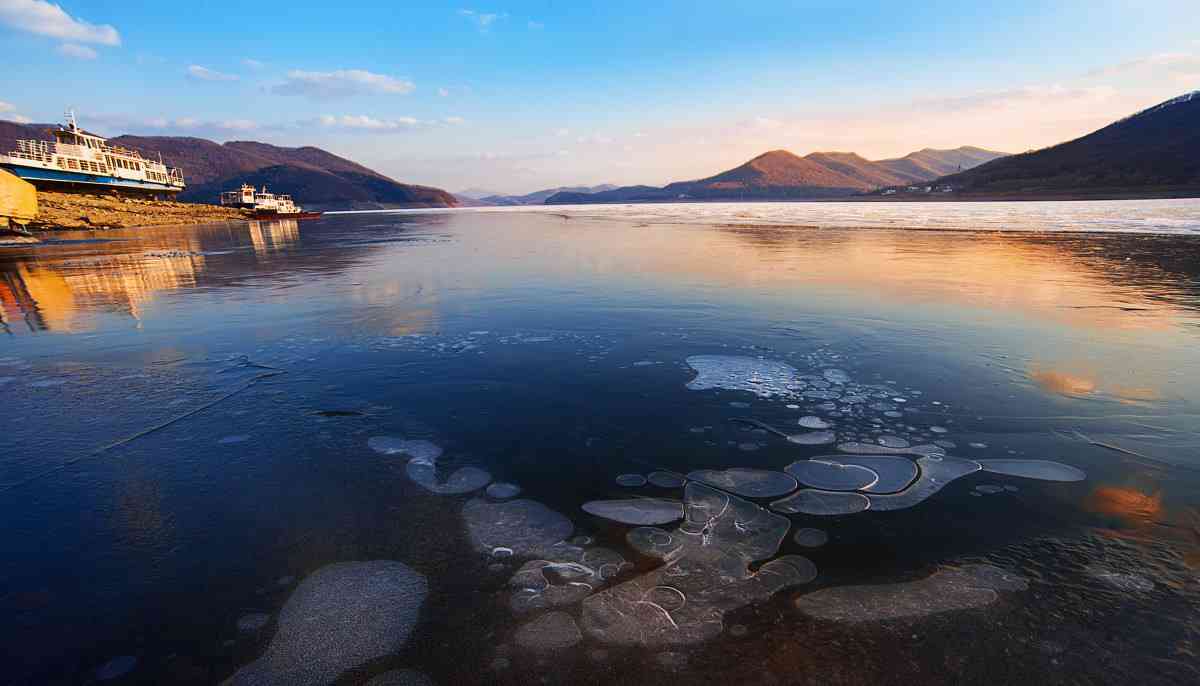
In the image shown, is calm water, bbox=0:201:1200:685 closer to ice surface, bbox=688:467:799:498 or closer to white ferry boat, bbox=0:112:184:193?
ice surface, bbox=688:467:799:498

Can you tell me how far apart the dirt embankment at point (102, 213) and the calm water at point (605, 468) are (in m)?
38.0

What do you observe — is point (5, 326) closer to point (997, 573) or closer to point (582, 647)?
point (582, 647)

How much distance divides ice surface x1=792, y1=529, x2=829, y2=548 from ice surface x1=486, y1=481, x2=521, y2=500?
1808mm

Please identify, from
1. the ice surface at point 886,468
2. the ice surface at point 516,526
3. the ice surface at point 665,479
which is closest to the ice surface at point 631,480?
the ice surface at point 665,479

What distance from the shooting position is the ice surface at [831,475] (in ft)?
11.4

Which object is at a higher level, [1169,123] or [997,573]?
[1169,123]

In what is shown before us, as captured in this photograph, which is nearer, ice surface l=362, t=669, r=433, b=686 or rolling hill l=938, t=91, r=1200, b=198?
ice surface l=362, t=669, r=433, b=686

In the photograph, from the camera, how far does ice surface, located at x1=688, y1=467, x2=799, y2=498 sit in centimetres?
341

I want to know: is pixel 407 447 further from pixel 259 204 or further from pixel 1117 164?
pixel 1117 164

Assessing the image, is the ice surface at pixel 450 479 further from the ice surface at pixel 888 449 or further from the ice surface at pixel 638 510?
the ice surface at pixel 888 449

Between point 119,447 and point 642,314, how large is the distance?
6636 millimetres

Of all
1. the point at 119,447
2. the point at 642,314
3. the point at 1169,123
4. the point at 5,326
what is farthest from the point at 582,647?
the point at 1169,123

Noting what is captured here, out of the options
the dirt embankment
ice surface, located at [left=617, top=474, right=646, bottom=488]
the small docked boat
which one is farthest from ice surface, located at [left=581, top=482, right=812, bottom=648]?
A: the small docked boat

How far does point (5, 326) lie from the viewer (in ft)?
27.0
